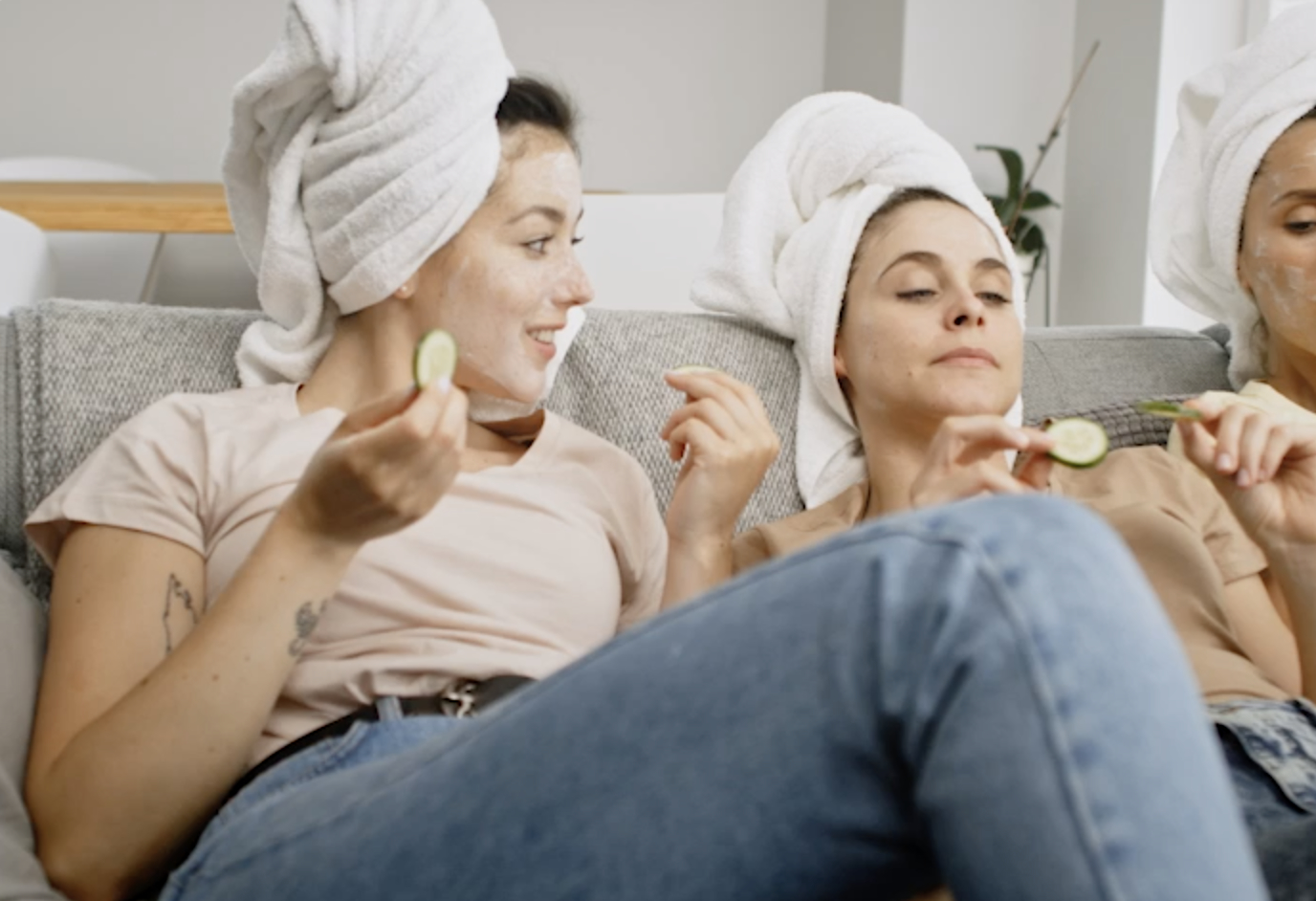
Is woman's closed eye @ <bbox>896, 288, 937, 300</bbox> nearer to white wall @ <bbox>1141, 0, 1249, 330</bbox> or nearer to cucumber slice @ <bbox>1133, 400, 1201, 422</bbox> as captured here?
cucumber slice @ <bbox>1133, 400, 1201, 422</bbox>

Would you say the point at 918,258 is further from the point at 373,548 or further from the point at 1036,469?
the point at 373,548

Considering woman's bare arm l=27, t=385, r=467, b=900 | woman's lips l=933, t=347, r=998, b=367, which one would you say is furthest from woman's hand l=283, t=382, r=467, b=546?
woman's lips l=933, t=347, r=998, b=367

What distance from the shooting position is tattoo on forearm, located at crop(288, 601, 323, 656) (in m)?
1.12

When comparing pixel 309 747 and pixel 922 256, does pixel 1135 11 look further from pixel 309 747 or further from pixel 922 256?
pixel 309 747

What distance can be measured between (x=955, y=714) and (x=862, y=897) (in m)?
0.14

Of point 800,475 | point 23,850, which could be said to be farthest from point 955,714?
point 800,475

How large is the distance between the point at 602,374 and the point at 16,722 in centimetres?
82

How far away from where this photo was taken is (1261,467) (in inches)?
52.5

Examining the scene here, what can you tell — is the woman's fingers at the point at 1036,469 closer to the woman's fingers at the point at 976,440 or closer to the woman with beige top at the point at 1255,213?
the woman's fingers at the point at 976,440

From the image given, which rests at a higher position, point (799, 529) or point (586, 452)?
point (586, 452)

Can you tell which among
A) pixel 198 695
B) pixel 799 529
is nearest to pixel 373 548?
pixel 198 695

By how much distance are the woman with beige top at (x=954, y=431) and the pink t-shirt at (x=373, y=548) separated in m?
0.23

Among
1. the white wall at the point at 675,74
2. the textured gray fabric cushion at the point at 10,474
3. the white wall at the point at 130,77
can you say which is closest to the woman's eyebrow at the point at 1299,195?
the textured gray fabric cushion at the point at 10,474

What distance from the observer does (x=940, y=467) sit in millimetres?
1259
